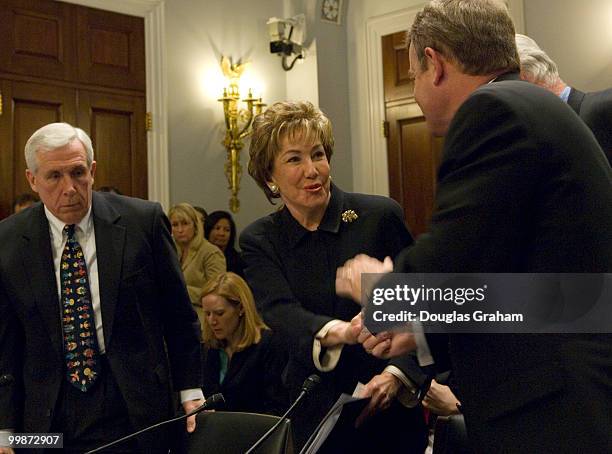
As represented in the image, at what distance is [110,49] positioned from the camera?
5992mm

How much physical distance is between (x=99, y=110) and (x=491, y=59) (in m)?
4.92

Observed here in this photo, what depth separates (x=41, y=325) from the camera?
2.22 meters

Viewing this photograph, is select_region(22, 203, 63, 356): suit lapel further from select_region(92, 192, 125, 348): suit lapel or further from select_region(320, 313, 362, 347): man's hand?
select_region(320, 313, 362, 347): man's hand

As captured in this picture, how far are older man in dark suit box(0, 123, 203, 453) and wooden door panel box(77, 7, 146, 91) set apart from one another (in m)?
3.72

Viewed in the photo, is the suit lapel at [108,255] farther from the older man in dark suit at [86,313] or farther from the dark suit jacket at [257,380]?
the dark suit jacket at [257,380]

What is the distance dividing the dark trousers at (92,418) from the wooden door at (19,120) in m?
3.50

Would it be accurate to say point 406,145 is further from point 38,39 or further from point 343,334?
point 343,334

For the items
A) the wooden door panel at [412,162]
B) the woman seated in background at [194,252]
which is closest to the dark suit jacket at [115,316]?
the woman seated in background at [194,252]

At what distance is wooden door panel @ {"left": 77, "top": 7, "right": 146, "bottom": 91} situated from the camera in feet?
19.3

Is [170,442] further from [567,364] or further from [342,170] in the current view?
[342,170]

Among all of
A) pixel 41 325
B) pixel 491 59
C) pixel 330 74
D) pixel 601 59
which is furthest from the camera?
pixel 330 74

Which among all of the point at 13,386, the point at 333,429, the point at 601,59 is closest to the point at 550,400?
the point at 333,429

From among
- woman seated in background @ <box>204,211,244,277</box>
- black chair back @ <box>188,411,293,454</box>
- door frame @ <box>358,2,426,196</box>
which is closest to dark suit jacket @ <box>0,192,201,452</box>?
black chair back @ <box>188,411,293,454</box>

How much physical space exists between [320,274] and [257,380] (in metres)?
1.66
